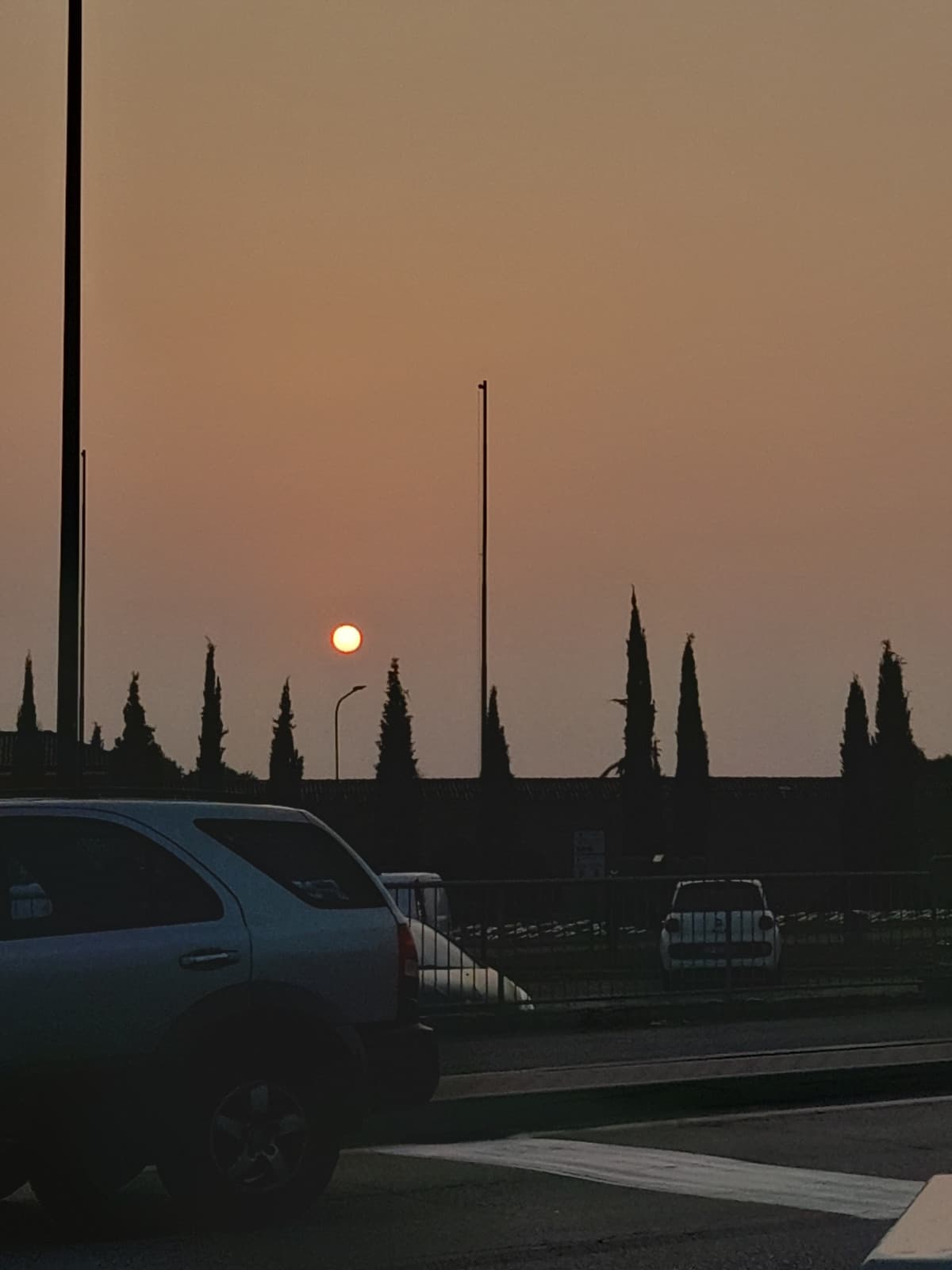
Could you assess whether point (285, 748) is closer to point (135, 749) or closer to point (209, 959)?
point (135, 749)

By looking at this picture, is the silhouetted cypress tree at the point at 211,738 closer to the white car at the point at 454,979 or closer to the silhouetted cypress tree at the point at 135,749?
the silhouetted cypress tree at the point at 135,749

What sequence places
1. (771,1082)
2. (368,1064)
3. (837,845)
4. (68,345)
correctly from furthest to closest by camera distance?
(837,845), (68,345), (771,1082), (368,1064)

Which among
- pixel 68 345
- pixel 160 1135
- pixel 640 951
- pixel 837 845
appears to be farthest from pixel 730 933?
pixel 837 845

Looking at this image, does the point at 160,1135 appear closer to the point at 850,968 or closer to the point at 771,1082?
the point at 771,1082

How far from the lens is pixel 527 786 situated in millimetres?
66375

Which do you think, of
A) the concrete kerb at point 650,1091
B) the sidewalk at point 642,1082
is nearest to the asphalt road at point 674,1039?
the sidewalk at point 642,1082

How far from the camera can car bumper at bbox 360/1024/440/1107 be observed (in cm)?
944

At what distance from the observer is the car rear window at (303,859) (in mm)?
9414

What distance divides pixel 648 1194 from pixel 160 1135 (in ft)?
7.98

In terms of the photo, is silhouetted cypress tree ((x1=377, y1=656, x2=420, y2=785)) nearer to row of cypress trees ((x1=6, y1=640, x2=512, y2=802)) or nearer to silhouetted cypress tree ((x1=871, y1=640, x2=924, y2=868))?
row of cypress trees ((x1=6, y1=640, x2=512, y2=802))

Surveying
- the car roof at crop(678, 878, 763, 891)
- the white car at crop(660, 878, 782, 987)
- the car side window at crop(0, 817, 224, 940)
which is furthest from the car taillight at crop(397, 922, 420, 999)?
the car roof at crop(678, 878, 763, 891)

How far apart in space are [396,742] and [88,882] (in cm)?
5862

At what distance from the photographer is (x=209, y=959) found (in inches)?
356

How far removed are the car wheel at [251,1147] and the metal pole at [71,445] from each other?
873cm
